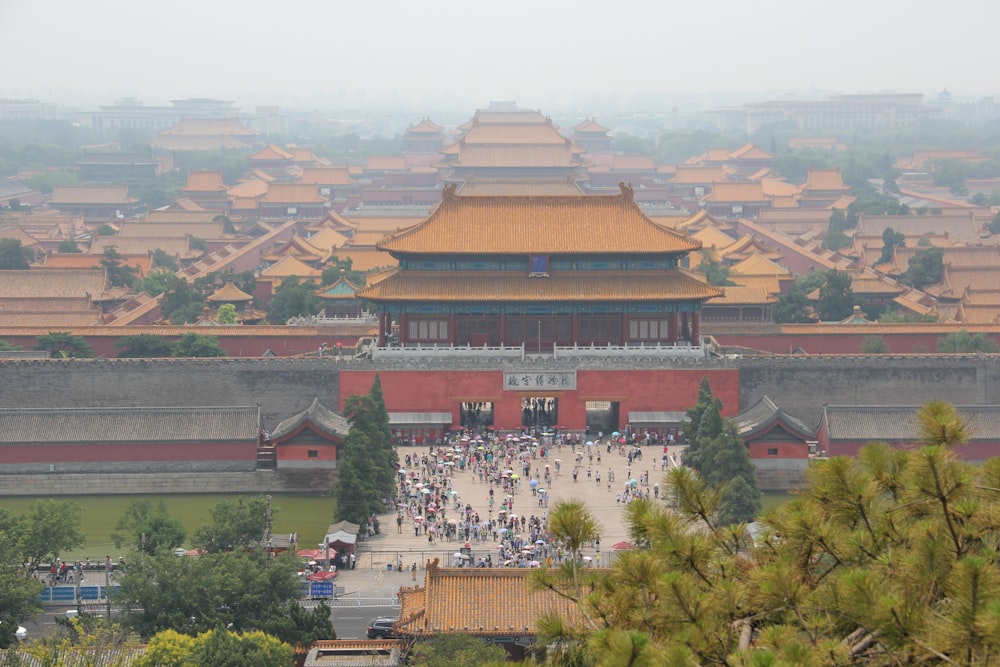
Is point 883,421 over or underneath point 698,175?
underneath

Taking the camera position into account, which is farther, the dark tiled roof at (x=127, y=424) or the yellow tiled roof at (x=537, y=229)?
the yellow tiled roof at (x=537, y=229)

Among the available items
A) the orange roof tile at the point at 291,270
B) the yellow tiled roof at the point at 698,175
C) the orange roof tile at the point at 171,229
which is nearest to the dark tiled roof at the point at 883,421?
the orange roof tile at the point at 291,270

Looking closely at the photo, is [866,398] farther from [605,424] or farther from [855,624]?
[855,624]

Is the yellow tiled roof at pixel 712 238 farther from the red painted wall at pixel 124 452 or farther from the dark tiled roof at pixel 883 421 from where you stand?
the red painted wall at pixel 124 452

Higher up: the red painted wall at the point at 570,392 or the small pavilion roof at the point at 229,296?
the small pavilion roof at the point at 229,296

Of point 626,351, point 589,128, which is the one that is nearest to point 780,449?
point 626,351

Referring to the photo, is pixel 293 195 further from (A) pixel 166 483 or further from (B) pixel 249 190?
(A) pixel 166 483

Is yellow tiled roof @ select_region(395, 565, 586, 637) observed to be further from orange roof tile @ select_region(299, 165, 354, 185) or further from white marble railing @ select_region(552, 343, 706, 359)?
orange roof tile @ select_region(299, 165, 354, 185)

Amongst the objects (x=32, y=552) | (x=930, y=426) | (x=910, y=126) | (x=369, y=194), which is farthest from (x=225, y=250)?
(x=910, y=126)
